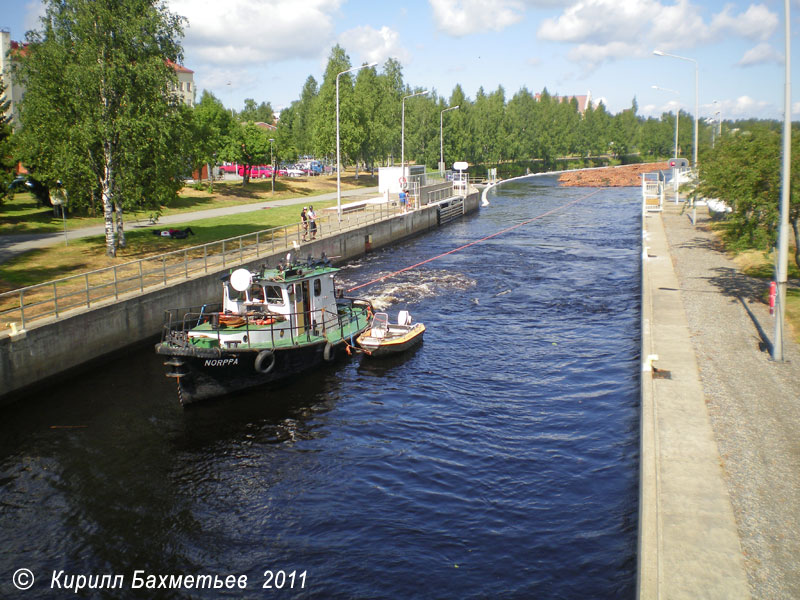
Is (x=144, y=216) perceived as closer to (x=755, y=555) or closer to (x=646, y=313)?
(x=646, y=313)

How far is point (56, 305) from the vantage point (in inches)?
919

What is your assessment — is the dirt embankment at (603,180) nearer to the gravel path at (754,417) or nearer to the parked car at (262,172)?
the parked car at (262,172)

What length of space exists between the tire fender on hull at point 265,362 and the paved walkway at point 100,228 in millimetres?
17289

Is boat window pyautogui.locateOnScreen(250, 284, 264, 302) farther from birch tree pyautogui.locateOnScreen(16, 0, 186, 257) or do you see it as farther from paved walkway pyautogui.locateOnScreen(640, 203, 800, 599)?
birch tree pyautogui.locateOnScreen(16, 0, 186, 257)

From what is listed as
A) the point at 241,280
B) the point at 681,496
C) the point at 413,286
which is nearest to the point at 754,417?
the point at 681,496

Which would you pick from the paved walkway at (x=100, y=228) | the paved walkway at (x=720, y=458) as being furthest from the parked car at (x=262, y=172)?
the paved walkway at (x=720, y=458)

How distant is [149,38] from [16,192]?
29.7m

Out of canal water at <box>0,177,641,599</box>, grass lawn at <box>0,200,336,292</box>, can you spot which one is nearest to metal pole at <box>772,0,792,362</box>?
canal water at <box>0,177,641,599</box>

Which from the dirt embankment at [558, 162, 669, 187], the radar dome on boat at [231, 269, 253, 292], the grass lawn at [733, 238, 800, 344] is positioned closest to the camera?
the radar dome on boat at [231, 269, 253, 292]

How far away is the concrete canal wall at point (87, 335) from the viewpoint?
70.1 ft

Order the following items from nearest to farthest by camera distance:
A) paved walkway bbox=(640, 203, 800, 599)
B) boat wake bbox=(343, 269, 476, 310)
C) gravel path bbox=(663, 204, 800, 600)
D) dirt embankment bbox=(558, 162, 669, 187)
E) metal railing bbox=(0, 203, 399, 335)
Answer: paved walkway bbox=(640, 203, 800, 599)
gravel path bbox=(663, 204, 800, 600)
metal railing bbox=(0, 203, 399, 335)
boat wake bbox=(343, 269, 476, 310)
dirt embankment bbox=(558, 162, 669, 187)

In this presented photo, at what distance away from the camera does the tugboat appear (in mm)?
20781

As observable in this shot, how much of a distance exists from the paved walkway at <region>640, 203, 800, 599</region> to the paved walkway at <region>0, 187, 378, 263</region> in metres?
28.8

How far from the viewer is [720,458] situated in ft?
45.3
